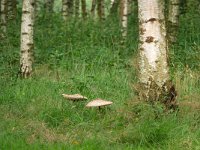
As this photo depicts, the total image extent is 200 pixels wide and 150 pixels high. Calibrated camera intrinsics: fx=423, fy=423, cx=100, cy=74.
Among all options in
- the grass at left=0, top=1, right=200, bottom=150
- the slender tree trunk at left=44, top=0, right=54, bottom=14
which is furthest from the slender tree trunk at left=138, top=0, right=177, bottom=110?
the slender tree trunk at left=44, top=0, right=54, bottom=14

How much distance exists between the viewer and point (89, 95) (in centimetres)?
868

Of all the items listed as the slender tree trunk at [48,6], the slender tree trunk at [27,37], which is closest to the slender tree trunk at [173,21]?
the slender tree trunk at [27,37]

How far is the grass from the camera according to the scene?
257 inches

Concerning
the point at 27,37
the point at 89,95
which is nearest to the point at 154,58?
the point at 89,95

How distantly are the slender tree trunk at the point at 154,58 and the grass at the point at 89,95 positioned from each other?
0.33 m

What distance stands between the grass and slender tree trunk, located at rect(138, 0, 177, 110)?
12.9 inches

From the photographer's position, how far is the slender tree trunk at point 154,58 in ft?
24.7

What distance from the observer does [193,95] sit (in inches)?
328

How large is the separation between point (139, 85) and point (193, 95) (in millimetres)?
1292

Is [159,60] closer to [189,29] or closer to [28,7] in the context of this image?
[28,7]

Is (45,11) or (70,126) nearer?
(70,126)

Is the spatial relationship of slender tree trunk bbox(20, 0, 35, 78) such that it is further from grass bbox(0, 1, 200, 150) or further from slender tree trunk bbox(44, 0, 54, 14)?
slender tree trunk bbox(44, 0, 54, 14)

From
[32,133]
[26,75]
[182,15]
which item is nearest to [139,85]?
[32,133]

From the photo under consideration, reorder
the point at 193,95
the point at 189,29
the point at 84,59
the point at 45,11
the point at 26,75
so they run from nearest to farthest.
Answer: the point at 193,95 < the point at 26,75 < the point at 84,59 < the point at 189,29 < the point at 45,11
